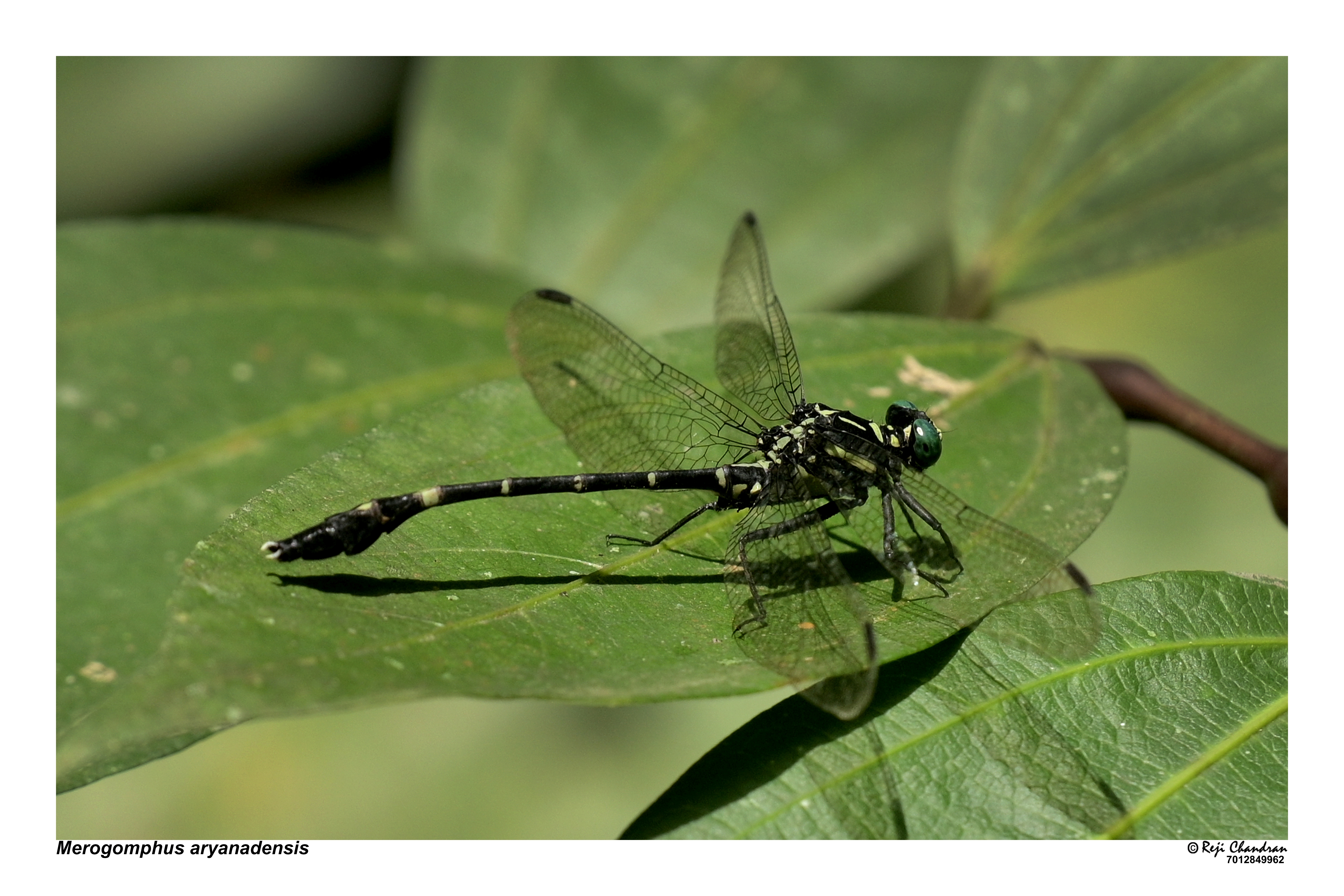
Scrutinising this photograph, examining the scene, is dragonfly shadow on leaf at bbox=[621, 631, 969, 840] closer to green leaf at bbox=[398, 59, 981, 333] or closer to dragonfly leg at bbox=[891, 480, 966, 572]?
dragonfly leg at bbox=[891, 480, 966, 572]

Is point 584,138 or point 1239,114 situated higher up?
point 584,138

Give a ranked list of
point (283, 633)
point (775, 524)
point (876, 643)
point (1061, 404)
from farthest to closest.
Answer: point (1061, 404) → point (775, 524) → point (876, 643) → point (283, 633)

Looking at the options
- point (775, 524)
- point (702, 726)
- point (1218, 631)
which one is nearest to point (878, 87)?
point (775, 524)

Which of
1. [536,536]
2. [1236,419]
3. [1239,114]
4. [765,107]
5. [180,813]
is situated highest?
[765,107]

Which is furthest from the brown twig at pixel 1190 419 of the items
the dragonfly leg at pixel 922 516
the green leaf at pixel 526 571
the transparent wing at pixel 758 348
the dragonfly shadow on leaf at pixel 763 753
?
the dragonfly shadow on leaf at pixel 763 753

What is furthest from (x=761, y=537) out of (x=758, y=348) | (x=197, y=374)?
(x=197, y=374)

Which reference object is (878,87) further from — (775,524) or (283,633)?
(283,633)

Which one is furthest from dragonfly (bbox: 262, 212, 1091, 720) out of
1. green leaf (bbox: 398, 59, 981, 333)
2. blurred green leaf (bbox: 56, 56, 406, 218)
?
blurred green leaf (bbox: 56, 56, 406, 218)
